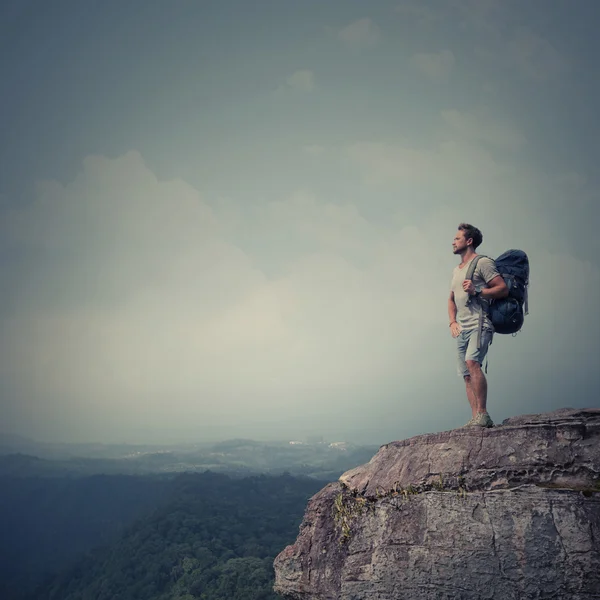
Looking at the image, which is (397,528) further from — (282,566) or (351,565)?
(282,566)

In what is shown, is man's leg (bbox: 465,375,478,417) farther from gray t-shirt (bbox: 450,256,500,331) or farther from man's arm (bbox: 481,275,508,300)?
man's arm (bbox: 481,275,508,300)

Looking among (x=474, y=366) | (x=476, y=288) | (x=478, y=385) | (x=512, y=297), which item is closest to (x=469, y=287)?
(x=476, y=288)

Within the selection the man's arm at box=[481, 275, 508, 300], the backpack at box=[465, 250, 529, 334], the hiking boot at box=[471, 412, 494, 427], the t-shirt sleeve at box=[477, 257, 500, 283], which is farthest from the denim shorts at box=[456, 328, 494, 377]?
the t-shirt sleeve at box=[477, 257, 500, 283]

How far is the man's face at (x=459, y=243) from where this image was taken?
900cm

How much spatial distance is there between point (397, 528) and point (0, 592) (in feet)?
261

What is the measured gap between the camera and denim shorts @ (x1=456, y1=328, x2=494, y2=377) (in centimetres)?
854

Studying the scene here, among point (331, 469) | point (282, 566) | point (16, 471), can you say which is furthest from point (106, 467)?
point (282, 566)

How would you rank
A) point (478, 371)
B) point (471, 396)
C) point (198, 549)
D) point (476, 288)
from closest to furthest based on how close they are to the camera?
point (478, 371) → point (476, 288) → point (471, 396) → point (198, 549)

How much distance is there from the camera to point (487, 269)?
845cm

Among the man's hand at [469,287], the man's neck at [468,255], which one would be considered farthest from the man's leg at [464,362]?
the man's neck at [468,255]

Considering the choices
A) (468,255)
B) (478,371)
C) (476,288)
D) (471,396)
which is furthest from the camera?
(468,255)

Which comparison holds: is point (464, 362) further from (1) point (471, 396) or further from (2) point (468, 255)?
(2) point (468, 255)

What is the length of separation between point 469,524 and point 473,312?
14.0ft

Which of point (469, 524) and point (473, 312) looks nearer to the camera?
point (469, 524)
